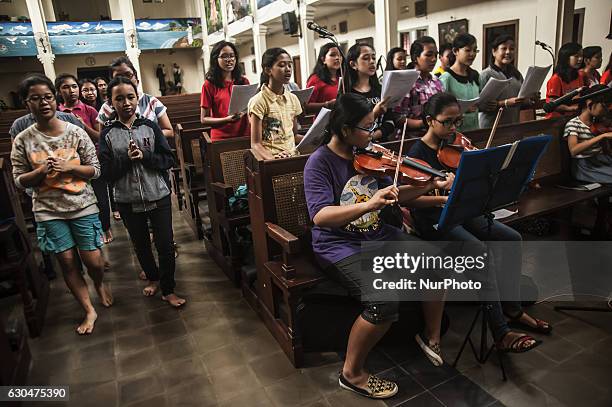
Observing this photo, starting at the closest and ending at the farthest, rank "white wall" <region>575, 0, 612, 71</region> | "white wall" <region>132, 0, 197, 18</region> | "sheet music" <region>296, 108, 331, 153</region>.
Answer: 1. "sheet music" <region>296, 108, 331, 153</region>
2. "white wall" <region>575, 0, 612, 71</region>
3. "white wall" <region>132, 0, 197, 18</region>

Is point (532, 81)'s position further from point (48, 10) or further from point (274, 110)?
point (48, 10)

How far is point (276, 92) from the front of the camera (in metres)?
2.85

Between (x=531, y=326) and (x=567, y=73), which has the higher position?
(x=567, y=73)

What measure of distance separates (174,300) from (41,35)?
15953mm

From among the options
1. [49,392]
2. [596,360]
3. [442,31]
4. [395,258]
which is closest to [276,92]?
[395,258]

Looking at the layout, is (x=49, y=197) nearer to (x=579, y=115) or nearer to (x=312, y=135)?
(x=312, y=135)

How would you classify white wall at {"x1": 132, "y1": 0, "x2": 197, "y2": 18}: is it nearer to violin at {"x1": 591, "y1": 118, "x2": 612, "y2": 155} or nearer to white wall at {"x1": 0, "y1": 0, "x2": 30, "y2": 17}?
white wall at {"x1": 0, "y1": 0, "x2": 30, "y2": 17}

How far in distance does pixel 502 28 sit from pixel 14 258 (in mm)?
7573

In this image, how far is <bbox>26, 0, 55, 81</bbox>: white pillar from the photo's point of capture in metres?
14.8

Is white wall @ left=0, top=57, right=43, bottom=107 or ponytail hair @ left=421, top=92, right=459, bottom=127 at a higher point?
white wall @ left=0, top=57, right=43, bottom=107

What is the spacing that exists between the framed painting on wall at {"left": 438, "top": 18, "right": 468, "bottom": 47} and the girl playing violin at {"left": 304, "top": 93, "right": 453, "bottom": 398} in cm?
686

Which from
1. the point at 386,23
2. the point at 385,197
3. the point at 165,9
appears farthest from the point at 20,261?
the point at 165,9

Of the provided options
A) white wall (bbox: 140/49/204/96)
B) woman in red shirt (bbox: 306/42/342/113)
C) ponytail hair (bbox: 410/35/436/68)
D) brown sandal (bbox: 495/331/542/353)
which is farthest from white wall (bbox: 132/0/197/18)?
brown sandal (bbox: 495/331/542/353)

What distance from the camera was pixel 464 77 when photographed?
352 centimetres
